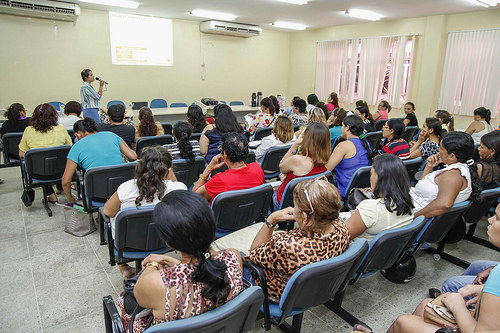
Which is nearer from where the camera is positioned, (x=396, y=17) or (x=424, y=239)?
(x=424, y=239)

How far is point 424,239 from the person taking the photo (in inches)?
90.5

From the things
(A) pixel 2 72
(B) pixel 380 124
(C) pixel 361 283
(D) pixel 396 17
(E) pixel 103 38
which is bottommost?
(C) pixel 361 283

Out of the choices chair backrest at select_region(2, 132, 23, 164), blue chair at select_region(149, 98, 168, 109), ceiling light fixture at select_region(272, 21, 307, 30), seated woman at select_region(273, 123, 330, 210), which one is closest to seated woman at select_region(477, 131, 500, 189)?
seated woman at select_region(273, 123, 330, 210)

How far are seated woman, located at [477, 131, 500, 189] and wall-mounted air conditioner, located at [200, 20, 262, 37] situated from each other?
714 cm

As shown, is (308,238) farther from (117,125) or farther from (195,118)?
(195,118)

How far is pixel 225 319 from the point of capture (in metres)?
1.10

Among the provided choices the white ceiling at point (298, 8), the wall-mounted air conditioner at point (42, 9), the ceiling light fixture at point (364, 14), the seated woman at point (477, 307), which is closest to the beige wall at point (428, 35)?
the white ceiling at point (298, 8)

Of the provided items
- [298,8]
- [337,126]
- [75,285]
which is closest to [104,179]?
[75,285]

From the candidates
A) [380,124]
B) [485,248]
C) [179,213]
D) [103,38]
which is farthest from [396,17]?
[179,213]

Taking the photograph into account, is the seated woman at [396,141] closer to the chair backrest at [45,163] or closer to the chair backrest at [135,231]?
Result: the chair backrest at [135,231]

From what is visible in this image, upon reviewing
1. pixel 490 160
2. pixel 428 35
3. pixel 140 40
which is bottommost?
pixel 490 160

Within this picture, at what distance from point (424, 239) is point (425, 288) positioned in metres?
0.46

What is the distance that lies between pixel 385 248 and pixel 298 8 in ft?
20.8

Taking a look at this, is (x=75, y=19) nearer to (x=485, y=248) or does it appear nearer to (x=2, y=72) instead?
(x=2, y=72)
